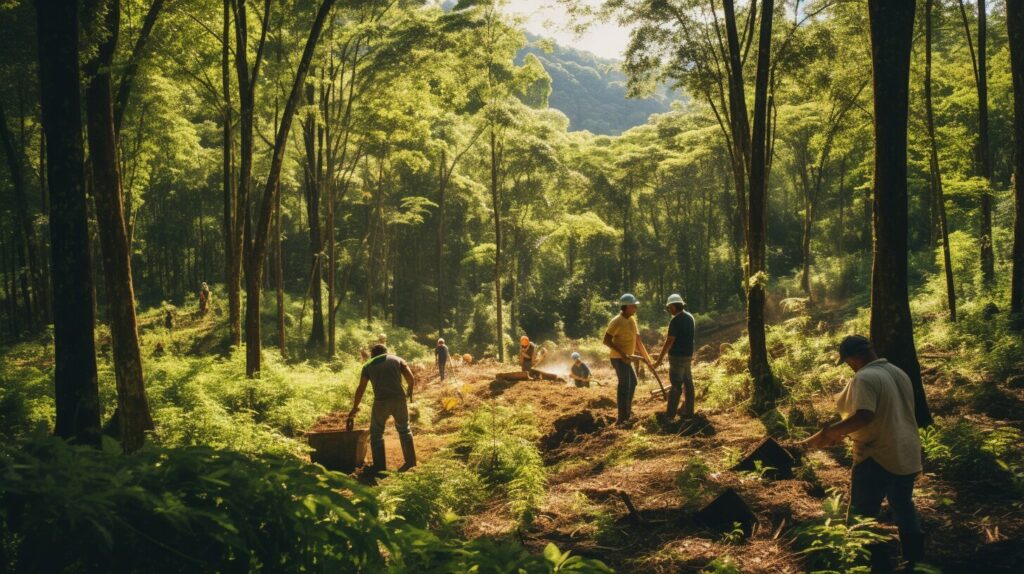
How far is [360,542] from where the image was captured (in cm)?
238

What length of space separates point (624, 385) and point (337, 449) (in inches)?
170

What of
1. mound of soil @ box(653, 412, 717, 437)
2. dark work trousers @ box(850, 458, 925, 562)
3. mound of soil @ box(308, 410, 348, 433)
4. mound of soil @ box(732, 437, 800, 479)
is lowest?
mound of soil @ box(308, 410, 348, 433)

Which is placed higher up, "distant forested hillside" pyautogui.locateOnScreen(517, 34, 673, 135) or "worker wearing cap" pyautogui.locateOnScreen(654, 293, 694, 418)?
"distant forested hillside" pyautogui.locateOnScreen(517, 34, 673, 135)

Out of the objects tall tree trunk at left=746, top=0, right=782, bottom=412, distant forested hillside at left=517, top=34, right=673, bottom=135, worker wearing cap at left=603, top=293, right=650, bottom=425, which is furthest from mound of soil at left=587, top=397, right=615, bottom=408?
distant forested hillside at left=517, top=34, right=673, bottom=135

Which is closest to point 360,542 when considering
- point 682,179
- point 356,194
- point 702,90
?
point 702,90

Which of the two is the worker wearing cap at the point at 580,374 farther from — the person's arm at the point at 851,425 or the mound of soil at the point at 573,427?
the person's arm at the point at 851,425

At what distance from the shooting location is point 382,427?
8.69 meters

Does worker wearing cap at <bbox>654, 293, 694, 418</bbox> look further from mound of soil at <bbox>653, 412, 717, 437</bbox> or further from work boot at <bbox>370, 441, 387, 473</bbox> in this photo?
work boot at <bbox>370, 441, 387, 473</bbox>

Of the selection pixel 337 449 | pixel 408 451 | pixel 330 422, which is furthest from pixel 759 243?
pixel 330 422

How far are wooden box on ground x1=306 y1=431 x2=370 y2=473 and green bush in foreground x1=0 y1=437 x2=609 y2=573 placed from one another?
607 cm

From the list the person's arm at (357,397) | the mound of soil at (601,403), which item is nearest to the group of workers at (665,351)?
the mound of soil at (601,403)

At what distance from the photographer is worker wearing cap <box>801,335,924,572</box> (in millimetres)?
4270

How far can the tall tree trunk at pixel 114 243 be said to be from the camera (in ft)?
26.2

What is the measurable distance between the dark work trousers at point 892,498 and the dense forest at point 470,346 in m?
0.22
